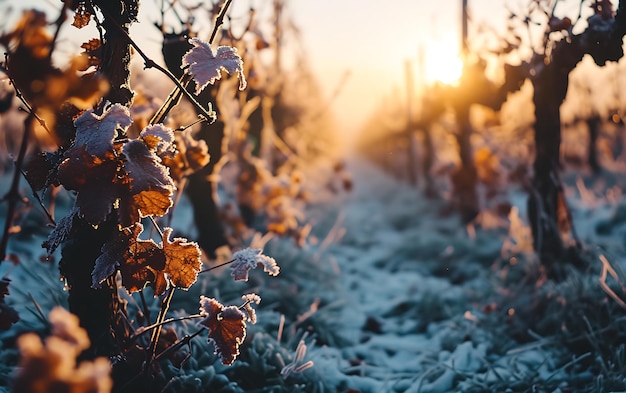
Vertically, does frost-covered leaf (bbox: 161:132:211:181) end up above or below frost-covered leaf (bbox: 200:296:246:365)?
above

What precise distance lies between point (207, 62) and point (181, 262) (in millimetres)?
673

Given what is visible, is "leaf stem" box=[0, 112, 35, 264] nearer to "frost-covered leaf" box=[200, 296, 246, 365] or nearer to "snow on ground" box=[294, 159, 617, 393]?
"frost-covered leaf" box=[200, 296, 246, 365]

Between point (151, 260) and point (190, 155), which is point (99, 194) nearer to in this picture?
point (151, 260)

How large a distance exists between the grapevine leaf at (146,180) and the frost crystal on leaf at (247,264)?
0.37m

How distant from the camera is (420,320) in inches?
146

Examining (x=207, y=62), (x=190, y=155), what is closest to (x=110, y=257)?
(x=207, y=62)

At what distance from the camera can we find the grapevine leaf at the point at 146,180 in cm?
141

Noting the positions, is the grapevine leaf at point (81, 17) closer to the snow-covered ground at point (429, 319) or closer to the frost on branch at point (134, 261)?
the frost on branch at point (134, 261)

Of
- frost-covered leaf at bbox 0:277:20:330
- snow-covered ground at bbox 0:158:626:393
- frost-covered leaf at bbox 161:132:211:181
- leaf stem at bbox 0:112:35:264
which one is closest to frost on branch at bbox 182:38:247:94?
leaf stem at bbox 0:112:35:264

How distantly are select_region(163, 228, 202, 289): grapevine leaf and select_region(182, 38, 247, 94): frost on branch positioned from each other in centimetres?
52

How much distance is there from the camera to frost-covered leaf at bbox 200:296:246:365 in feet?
5.41

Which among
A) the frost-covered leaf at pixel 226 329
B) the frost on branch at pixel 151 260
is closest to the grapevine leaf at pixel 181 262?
the frost on branch at pixel 151 260

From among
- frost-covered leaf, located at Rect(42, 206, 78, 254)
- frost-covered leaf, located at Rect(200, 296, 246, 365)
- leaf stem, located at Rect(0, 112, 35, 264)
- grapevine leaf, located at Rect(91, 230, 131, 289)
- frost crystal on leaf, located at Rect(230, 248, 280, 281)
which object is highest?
leaf stem, located at Rect(0, 112, 35, 264)

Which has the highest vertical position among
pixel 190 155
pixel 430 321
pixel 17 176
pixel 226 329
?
pixel 190 155
